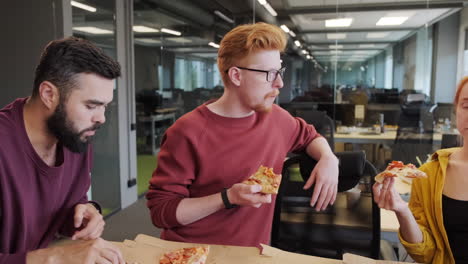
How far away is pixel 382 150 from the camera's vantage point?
5.84 metres

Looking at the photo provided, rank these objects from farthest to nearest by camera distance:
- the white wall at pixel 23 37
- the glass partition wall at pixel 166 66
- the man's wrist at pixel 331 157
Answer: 1. the glass partition wall at pixel 166 66
2. the white wall at pixel 23 37
3. the man's wrist at pixel 331 157

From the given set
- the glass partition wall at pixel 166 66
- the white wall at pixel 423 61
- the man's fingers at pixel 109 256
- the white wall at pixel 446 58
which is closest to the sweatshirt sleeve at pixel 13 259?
the man's fingers at pixel 109 256

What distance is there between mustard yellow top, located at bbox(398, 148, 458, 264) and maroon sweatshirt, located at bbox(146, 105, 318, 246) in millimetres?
634

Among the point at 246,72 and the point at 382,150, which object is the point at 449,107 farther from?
the point at 246,72

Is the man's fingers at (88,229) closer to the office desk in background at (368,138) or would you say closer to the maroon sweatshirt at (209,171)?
the maroon sweatshirt at (209,171)

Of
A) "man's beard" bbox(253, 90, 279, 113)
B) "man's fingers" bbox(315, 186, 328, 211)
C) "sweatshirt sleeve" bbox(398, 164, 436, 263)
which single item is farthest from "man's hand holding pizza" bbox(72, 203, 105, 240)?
"sweatshirt sleeve" bbox(398, 164, 436, 263)

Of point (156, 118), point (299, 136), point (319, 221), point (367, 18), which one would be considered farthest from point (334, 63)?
point (319, 221)

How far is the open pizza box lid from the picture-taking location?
1.41 meters

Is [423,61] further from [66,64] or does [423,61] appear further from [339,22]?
[66,64]

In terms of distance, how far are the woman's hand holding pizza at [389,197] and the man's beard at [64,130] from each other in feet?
3.76

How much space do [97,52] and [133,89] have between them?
373 centimetres

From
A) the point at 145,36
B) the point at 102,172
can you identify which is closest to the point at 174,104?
the point at 145,36

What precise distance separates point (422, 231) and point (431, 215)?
9cm

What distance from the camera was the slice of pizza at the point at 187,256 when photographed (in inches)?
54.5
